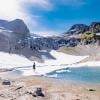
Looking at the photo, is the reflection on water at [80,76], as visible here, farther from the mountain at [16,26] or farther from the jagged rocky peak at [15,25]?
the jagged rocky peak at [15,25]

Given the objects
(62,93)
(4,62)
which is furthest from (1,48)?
(62,93)

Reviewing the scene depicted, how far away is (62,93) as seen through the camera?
41.2 meters

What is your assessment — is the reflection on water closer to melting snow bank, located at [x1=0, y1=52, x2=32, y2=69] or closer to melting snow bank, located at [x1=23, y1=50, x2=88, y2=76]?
melting snow bank, located at [x1=23, y1=50, x2=88, y2=76]

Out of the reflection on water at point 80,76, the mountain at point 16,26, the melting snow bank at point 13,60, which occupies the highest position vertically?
the mountain at point 16,26

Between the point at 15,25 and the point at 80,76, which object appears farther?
the point at 15,25

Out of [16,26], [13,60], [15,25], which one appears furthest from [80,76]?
[15,25]

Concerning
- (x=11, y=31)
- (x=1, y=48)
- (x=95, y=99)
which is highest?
(x=11, y=31)

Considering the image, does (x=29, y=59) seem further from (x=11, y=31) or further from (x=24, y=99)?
(x=24, y=99)

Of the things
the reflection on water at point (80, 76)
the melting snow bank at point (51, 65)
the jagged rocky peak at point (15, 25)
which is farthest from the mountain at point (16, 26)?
the reflection on water at point (80, 76)

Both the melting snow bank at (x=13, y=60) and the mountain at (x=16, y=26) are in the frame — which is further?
the mountain at (x=16, y=26)

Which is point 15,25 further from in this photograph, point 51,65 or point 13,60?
point 51,65

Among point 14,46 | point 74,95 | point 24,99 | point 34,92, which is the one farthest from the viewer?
point 14,46

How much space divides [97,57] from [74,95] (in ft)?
341

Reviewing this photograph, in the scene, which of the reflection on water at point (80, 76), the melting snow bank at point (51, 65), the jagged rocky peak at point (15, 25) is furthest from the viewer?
the jagged rocky peak at point (15, 25)
